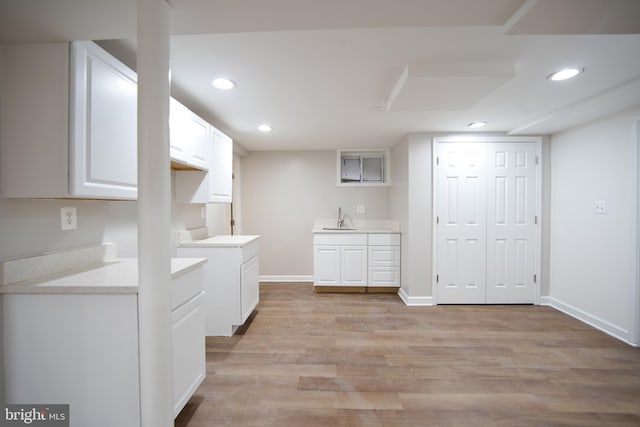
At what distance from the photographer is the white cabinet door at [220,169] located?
270cm

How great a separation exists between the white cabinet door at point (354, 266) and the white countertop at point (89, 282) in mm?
2668

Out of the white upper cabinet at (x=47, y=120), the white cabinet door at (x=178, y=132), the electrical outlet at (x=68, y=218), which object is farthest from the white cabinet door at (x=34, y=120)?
the white cabinet door at (x=178, y=132)

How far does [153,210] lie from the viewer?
1.13m

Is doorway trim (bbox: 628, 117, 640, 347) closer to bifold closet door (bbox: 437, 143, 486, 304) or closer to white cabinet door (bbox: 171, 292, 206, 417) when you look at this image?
bifold closet door (bbox: 437, 143, 486, 304)

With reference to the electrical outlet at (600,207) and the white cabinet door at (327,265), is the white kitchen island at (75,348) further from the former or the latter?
the electrical outlet at (600,207)

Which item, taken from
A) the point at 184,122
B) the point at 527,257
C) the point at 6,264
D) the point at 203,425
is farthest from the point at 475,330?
the point at 6,264

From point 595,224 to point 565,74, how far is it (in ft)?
6.11

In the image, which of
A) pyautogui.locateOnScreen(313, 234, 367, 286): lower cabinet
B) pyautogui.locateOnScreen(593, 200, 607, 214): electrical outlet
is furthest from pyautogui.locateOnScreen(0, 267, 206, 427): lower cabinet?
pyautogui.locateOnScreen(593, 200, 607, 214): electrical outlet

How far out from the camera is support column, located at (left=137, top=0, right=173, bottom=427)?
1.11 meters

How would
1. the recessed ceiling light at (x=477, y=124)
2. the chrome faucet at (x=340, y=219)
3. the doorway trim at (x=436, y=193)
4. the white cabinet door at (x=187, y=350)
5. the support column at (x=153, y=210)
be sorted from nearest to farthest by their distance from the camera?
the support column at (x=153, y=210) → the white cabinet door at (x=187, y=350) → the recessed ceiling light at (x=477, y=124) → the doorway trim at (x=436, y=193) → the chrome faucet at (x=340, y=219)

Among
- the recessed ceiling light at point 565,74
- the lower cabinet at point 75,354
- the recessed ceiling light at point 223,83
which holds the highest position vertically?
the recessed ceiling light at point 565,74

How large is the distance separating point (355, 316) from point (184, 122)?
2578 mm

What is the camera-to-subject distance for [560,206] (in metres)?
3.36

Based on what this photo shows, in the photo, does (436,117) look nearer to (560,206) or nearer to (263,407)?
(560,206)
